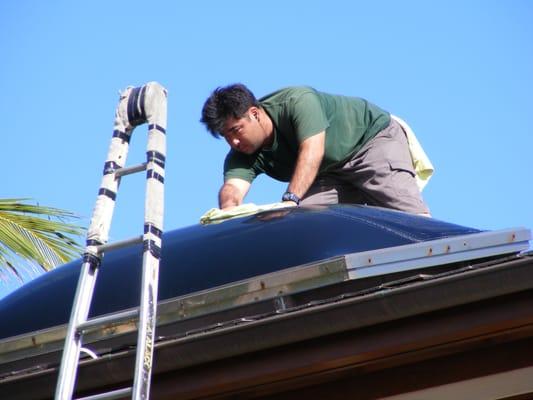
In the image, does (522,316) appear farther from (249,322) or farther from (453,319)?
(249,322)

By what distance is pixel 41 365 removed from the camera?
525 cm

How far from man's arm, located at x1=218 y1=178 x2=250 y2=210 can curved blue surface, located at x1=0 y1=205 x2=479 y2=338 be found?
1350 mm

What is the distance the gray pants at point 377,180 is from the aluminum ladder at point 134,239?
2.07 m

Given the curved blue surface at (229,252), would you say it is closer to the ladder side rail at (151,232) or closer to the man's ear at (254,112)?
the ladder side rail at (151,232)

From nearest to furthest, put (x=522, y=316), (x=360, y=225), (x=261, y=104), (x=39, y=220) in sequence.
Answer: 1. (x=522, y=316)
2. (x=360, y=225)
3. (x=261, y=104)
4. (x=39, y=220)

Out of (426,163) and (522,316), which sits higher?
(426,163)

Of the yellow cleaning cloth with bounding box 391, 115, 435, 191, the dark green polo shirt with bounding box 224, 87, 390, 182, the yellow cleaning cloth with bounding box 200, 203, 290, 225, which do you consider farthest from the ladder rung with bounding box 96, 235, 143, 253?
the yellow cleaning cloth with bounding box 391, 115, 435, 191

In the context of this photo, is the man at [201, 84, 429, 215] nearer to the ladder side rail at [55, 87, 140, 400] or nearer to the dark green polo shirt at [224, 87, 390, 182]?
the dark green polo shirt at [224, 87, 390, 182]

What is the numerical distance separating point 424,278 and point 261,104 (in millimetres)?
3100

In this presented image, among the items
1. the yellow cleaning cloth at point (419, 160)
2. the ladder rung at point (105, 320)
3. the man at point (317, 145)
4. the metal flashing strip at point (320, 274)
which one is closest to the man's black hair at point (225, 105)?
the man at point (317, 145)

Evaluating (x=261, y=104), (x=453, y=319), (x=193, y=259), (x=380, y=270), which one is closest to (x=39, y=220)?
(x=261, y=104)

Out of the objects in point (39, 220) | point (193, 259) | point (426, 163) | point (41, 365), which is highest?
point (39, 220)

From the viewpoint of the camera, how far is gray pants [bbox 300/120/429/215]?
7.35 meters

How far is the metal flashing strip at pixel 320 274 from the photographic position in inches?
197
